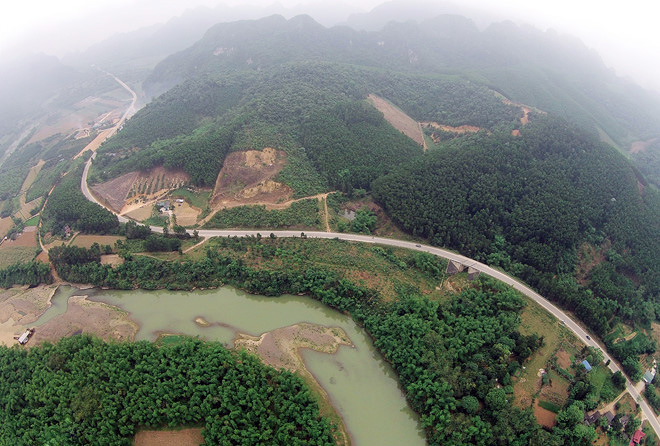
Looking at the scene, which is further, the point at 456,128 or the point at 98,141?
the point at 98,141

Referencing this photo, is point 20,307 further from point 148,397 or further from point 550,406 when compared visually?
point 550,406

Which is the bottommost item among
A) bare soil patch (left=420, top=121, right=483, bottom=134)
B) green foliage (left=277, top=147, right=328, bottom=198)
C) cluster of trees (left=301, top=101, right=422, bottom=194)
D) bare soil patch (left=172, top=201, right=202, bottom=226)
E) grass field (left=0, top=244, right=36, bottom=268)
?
grass field (left=0, top=244, right=36, bottom=268)

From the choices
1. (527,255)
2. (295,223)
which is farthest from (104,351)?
(527,255)

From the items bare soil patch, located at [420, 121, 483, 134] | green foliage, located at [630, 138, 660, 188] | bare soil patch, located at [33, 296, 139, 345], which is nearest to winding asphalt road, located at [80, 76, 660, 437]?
bare soil patch, located at [33, 296, 139, 345]

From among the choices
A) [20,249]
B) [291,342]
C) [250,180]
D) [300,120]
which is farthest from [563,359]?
[20,249]

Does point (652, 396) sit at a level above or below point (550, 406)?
above

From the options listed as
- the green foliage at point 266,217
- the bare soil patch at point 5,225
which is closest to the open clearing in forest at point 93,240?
the green foliage at point 266,217

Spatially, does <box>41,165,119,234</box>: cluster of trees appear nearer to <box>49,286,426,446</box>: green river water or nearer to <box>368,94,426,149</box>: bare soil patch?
<box>49,286,426,446</box>: green river water

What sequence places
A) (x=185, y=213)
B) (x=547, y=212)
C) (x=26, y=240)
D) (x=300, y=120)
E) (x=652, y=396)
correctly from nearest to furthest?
(x=652, y=396) < (x=547, y=212) < (x=26, y=240) < (x=185, y=213) < (x=300, y=120)
